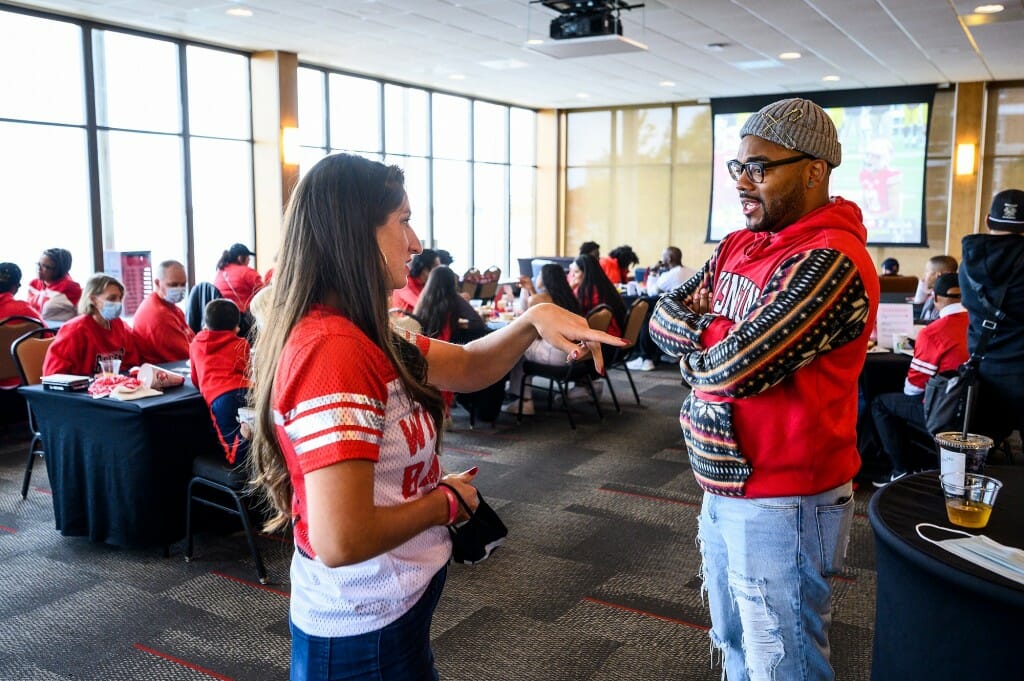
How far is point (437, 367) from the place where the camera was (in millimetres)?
1552

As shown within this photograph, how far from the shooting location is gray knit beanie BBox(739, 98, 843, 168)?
68.5 inches

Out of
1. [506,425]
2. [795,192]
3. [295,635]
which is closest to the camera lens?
[295,635]

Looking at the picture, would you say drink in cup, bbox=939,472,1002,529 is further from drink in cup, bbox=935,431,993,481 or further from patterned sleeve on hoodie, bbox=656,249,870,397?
patterned sleeve on hoodie, bbox=656,249,870,397

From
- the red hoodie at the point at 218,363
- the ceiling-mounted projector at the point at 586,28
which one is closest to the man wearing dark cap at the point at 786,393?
the red hoodie at the point at 218,363

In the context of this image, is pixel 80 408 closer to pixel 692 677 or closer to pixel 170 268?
pixel 170 268

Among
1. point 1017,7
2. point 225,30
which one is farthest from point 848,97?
point 225,30

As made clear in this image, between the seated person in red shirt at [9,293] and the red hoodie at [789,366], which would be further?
the seated person in red shirt at [9,293]

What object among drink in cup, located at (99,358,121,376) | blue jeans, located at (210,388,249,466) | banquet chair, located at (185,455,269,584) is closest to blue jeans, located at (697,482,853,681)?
banquet chair, located at (185,455,269,584)

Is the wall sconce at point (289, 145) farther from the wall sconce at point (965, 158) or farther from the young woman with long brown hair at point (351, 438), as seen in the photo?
the wall sconce at point (965, 158)

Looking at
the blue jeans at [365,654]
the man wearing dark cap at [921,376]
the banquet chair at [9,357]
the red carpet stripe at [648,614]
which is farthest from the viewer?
the banquet chair at [9,357]

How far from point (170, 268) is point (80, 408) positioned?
2165mm

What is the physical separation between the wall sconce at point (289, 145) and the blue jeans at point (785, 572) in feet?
29.3

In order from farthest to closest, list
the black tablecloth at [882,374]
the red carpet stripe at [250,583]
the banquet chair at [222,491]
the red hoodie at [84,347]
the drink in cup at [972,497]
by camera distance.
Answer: the black tablecloth at [882,374]
the red hoodie at [84,347]
the banquet chair at [222,491]
the red carpet stripe at [250,583]
the drink in cup at [972,497]

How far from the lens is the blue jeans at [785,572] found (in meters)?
1.73
